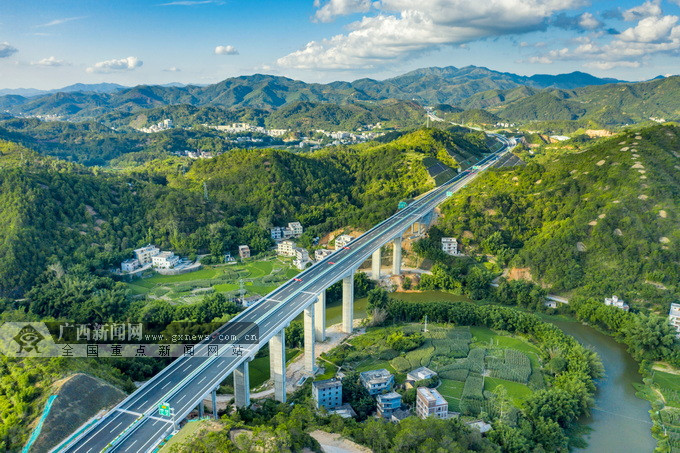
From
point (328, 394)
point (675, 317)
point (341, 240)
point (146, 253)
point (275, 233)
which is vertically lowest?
point (328, 394)

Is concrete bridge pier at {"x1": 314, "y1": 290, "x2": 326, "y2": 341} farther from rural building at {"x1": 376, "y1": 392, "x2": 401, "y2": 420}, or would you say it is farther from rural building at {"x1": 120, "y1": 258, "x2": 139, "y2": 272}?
rural building at {"x1": 120, "y1": 258, "x2": 139, "y2": 272}

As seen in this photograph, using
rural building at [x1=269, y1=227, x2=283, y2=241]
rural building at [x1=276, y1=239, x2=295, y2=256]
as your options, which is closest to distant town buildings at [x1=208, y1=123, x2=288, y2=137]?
rural building at [x1=269, y1=227, x2=283, y2=241]

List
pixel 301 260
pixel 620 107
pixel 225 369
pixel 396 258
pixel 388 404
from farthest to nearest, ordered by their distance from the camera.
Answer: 1. pixel 620 107
2. pixel 301 260
3. pixel 396 258
4. pixel 388 404
5. pixel 225 369

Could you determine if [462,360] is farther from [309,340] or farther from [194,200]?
[194,200]

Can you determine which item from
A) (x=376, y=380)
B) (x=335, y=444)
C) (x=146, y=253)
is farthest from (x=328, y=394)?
(x=146, y=253)

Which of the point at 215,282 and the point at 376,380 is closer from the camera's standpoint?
the point at 376,380

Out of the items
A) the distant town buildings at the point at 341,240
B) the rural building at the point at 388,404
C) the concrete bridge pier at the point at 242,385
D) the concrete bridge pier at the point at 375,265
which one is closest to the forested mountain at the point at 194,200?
the distant town buildings at the point at 341,240
